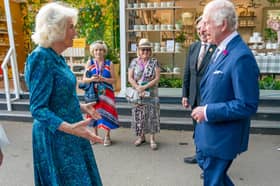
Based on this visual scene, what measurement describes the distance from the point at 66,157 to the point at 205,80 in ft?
3.64

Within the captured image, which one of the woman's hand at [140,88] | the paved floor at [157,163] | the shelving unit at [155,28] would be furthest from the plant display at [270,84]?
the woman's hand at [140,88]

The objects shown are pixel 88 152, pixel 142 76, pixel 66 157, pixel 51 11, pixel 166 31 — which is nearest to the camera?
pixel 51 11

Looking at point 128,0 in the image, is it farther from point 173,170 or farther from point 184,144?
point 173,170

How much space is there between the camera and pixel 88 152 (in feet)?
6.33

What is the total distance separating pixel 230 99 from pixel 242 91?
0.42 feet

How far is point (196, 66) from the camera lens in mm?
3039

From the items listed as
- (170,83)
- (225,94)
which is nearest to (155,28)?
(170,83)

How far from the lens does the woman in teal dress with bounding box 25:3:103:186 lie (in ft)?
5.30

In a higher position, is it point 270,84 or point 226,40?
point 226,40

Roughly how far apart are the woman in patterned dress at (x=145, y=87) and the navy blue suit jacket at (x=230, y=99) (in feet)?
6.18

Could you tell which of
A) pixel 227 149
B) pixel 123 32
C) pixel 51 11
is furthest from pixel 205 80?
pixel 123 32

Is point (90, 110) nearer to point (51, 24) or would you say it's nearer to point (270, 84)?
point (51, 24)

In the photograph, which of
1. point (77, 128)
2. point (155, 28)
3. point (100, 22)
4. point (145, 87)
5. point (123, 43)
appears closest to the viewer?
point (77, 128)

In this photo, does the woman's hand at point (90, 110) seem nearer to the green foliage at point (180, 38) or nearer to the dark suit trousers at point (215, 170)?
the dark suit trousers at point (215, 170)
